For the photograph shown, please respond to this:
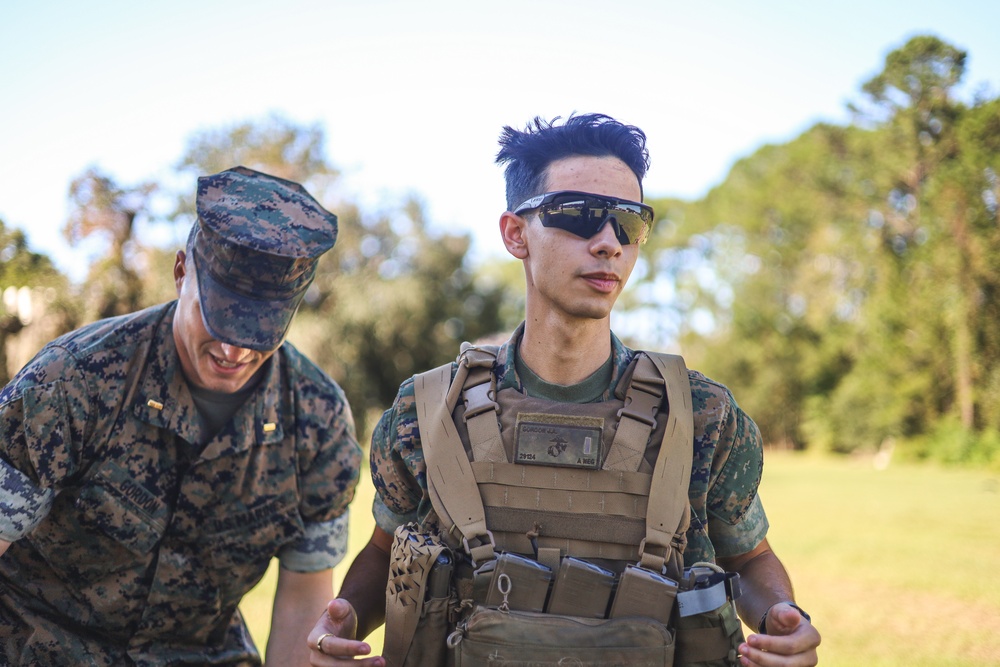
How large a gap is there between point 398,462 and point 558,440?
0.57 metres

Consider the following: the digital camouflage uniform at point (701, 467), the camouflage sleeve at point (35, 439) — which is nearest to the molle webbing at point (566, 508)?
the digital camouflage uniform at point (701, 467)

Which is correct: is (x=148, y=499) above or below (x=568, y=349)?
below

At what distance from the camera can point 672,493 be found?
2.64 metres

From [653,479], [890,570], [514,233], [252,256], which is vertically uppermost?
[514,233]

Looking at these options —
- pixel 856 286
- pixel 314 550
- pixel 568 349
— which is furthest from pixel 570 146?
pixel 856 286

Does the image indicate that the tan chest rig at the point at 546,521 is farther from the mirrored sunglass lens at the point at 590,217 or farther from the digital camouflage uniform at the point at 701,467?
the mirrored sunglass lens at the point at 590,217

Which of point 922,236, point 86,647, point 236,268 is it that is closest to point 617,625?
point 236,268

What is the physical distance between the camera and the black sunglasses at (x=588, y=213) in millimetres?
2863

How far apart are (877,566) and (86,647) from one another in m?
9.56

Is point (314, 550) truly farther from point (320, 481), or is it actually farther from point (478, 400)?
point (478, 400)

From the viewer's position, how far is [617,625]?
8.07 ft

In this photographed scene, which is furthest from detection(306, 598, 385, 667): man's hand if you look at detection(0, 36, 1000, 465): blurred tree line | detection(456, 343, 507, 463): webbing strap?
detection(0, 36, 1000, 465): blurred tree line

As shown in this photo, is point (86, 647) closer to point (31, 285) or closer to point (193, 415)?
point (193, 415)

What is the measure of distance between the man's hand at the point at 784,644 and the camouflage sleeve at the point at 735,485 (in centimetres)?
38
